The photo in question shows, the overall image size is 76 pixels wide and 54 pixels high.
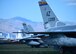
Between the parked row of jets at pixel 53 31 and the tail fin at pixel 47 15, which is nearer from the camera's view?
the parked row of jets at pixel 53 31

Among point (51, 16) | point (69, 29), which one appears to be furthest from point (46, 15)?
point (69, 29)

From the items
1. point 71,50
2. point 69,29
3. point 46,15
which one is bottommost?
point 71,50

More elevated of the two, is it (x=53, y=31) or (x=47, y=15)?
(x=47, y=15)

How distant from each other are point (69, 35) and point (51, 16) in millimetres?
3818

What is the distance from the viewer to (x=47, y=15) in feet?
70.5

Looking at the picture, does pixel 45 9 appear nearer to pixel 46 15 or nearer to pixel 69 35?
pixel 46 15

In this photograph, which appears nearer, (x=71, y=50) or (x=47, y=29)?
(x=71, y=50)

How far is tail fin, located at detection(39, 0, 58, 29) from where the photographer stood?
21.2 m

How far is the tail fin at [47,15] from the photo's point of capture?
21156 millimetres

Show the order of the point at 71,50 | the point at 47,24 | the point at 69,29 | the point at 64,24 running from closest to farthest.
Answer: the point at 71,50 < the point at 69,29 < the point at 64,24 < the point at 47,24

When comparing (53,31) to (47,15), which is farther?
(47,15)

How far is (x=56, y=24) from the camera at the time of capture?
20594 mm

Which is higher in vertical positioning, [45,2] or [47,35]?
[45,2]

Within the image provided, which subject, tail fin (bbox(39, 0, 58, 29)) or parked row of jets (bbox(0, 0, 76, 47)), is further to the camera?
tail fin (bbox(39, 0, 58, 29))
